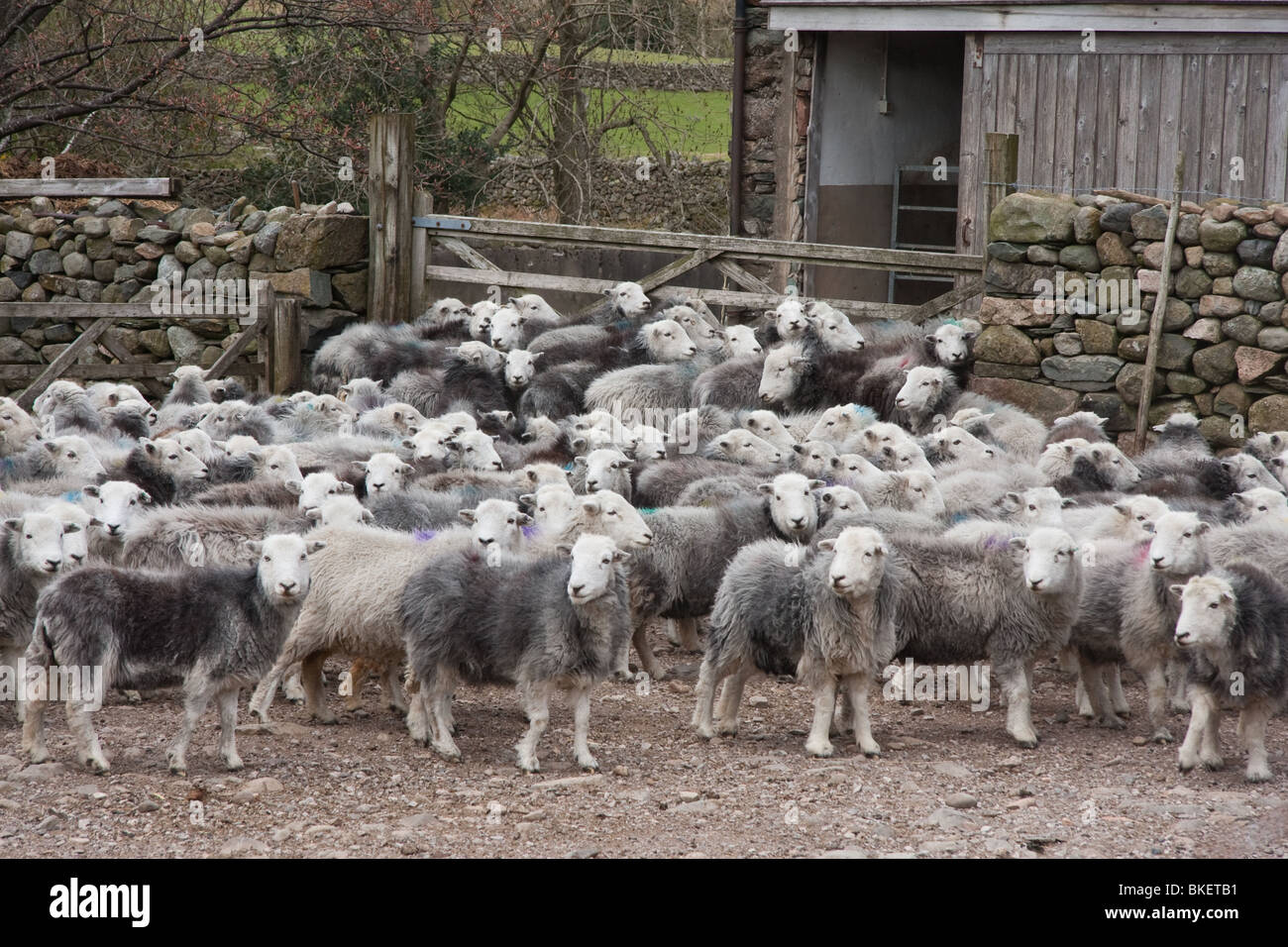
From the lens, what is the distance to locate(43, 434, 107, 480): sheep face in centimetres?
889

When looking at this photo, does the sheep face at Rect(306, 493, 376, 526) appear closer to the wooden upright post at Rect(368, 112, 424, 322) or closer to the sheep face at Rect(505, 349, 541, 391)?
the sheep face at Rect(505, 349, 541, 391)

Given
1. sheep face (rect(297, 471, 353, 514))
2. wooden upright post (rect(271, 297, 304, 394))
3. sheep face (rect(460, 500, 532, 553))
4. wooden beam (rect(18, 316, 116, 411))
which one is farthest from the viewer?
wooden upright post (rect(271, 297, 304, 394))

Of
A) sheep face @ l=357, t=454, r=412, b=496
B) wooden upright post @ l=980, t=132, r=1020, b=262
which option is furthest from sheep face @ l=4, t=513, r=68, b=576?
wooden upright post @ l=980, t=132, r=1020, b=262

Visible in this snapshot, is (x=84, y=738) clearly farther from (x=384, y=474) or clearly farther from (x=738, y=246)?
(x=738, y=246)

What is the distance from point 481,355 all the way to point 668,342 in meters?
1.52

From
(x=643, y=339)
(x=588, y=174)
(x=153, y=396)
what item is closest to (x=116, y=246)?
(x=153, y=396)

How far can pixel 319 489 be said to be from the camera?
799 centimetres

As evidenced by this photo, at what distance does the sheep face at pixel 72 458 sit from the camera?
8.89 m

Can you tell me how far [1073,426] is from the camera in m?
10.1

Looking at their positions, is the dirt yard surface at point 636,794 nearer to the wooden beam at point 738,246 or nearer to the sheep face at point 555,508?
the sheep face at point 555,508

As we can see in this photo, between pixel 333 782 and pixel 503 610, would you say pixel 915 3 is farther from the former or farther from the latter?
pixel 333 782

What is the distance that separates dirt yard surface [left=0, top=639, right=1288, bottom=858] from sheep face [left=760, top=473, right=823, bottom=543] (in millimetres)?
1055

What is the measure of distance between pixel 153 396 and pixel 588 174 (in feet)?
30.4

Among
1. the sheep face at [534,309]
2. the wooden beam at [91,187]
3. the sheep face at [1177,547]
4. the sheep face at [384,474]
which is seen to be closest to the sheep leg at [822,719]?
the sheep face at [1177,547]
